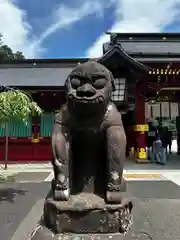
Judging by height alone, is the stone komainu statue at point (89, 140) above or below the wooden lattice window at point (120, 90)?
below

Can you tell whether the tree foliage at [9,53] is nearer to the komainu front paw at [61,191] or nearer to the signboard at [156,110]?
the signboard at [156,110]

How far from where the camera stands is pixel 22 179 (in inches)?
300

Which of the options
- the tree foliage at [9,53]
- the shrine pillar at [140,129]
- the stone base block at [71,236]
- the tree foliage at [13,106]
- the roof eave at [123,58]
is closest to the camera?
the stone base block at [71,236]

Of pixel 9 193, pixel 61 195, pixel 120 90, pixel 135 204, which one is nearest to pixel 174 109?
pixel 120 90

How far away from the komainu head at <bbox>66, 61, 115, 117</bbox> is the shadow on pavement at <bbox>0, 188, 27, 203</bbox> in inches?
137

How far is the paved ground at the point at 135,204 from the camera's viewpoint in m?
2.68

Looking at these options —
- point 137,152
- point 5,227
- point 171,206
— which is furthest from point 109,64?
point 5,227

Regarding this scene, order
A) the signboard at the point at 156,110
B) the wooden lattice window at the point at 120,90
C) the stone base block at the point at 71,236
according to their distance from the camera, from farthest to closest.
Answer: the signboard at the point at 156,110 < the wooden lattice window at the point at 120,90 < the stone base block at the point at 71,236

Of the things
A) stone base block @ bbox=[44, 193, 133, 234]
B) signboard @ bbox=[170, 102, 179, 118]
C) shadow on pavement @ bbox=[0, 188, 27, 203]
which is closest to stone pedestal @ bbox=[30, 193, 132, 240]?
stone base block @ bbox=[44, 193, 133, 234]

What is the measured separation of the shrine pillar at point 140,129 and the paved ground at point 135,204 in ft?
8.30

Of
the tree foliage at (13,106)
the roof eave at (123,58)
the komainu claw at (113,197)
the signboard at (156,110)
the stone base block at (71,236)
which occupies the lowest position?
the stone base block at (71,236)

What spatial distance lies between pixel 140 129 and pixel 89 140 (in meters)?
8.31

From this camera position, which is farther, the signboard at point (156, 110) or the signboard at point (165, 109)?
the signboard at point (156, 110)

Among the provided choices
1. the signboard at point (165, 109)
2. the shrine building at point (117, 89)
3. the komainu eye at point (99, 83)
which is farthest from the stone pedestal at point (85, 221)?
the signboard at point (165, 109)
